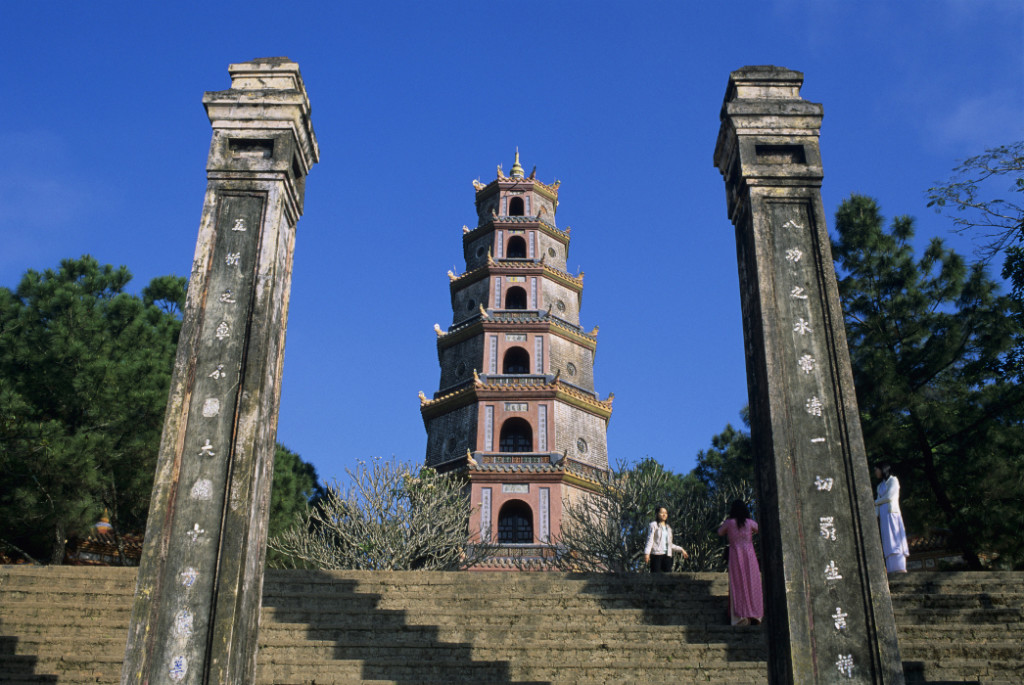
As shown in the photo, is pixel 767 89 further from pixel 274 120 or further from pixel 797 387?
pixel 274 120

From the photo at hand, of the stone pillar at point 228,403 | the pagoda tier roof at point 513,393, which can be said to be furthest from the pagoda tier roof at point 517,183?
the stone pillar at point 228,403

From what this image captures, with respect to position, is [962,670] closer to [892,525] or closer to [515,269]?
[892,525]

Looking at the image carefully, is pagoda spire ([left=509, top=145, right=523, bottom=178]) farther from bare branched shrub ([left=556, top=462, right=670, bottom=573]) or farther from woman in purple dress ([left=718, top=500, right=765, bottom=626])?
woman in purple dress ([left=718, top=500, right=765, bottom=626])

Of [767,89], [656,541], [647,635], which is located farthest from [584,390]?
[767,89]

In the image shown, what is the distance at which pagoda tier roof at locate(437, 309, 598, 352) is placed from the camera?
23.7 m

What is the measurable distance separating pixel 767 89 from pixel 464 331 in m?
17.8

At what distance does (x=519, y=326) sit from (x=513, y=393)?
2080mm

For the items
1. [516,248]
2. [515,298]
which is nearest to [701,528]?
[515,298]

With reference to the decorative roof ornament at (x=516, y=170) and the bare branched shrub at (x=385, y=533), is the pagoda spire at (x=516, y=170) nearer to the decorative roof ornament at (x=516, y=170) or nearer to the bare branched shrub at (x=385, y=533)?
the decorative roof ornament at (x=516, y=170)

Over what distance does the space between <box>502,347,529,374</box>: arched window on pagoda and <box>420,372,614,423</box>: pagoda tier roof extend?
1.27 m

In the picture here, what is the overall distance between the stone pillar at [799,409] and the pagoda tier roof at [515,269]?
58.9 feet

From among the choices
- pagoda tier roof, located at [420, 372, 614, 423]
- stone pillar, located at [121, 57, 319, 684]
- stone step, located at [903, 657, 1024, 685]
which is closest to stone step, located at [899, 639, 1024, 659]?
stone step, located at [903, 657, 1024, 685]

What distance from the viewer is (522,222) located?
2600 cm

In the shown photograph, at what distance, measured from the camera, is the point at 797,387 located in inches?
226
